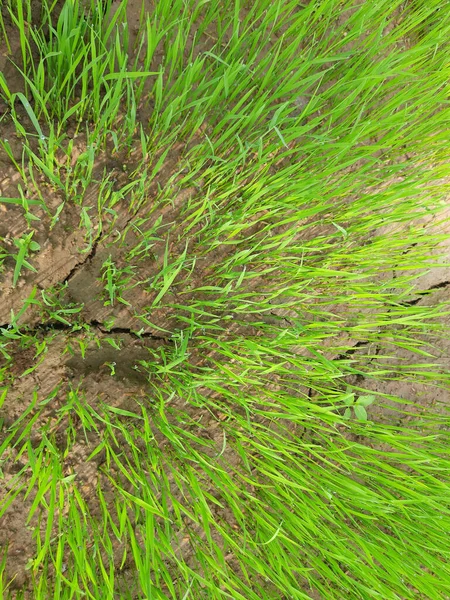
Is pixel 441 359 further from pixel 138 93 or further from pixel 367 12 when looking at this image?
pixel 138 93

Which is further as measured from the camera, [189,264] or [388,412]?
[388,412]

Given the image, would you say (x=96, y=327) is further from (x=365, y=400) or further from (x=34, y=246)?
(x=365, y=400)

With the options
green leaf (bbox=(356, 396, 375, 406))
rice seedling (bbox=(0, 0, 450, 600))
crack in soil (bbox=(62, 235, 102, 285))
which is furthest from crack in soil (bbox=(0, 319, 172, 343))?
green leaf (bbox=(356, 396, 375, 406))

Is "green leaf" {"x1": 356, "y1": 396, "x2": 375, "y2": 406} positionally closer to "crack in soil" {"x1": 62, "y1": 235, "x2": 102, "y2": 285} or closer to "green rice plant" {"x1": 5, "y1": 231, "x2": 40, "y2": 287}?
"crack in soil" {"x1": 62, "y1": 235, "x2": 102, "y2": 285}

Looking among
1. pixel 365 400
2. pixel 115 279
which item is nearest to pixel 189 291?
pixel 115 279

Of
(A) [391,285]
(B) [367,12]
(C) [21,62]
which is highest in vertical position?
(B) [367,12]

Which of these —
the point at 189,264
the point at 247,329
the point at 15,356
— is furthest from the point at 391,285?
the point at 15,356

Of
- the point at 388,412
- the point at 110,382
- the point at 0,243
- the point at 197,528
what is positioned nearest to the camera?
the point at 0,243

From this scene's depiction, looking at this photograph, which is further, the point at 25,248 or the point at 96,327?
the point at 96,327

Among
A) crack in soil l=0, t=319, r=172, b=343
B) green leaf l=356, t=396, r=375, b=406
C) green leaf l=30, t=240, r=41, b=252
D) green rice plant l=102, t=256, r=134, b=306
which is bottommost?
crack in soil l=0, t=319, r=172, b=343

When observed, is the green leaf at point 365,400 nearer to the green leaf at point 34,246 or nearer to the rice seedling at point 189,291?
the rice seedling at point 189,291

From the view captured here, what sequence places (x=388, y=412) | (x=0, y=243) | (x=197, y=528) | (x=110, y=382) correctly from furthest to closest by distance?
1. (x=388, y=412)
2. (x=197, y=528)
3. (x=110, y=382)
4. (x=0, y=243)
